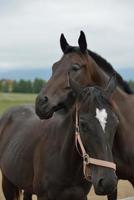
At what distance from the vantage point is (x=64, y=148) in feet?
15.6

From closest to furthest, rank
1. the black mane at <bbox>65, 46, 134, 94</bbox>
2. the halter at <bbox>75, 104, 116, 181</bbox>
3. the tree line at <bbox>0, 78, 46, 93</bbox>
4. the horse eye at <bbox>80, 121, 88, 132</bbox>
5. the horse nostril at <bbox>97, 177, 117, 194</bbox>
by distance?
the horse nostril at <bbox>97, 177, 117, 194</bbox> → the halter at <bbox>75, 104, 116, 181</bbox> → the horse eye at <bbox>80, 121, 88, 132</bbox> → the black mane at <bbox>65, 46, 134, 94</bbox> → the tree line at <bbox>0, 78, 46, 93</bbox>

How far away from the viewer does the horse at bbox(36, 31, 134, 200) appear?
4695mm

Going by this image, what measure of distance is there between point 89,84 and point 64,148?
68cm

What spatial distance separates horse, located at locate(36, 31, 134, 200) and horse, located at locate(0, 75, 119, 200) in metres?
0.19

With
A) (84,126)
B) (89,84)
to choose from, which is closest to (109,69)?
(89,84)

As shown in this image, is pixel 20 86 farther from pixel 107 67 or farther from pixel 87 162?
pixel 87 162

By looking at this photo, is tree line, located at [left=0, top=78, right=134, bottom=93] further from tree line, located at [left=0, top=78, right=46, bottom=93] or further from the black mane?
the black mane

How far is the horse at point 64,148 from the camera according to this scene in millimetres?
3801

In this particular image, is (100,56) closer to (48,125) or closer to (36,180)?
(48,125)

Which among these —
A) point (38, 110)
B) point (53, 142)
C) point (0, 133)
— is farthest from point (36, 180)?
point (0, 133)

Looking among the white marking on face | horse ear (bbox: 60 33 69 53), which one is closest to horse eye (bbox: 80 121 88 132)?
the white marking on face

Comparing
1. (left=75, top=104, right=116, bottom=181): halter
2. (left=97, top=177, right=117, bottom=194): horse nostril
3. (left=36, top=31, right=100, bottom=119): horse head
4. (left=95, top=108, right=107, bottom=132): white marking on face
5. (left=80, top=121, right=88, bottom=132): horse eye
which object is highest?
(left=36, top=31, right=100, bottom=119): horse head

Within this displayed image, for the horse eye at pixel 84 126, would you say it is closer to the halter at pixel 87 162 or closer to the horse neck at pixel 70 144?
the halter at pixel 87 162

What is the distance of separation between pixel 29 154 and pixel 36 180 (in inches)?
19.2
